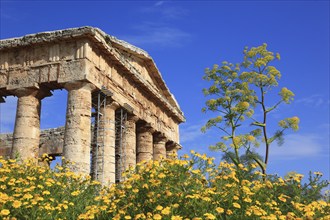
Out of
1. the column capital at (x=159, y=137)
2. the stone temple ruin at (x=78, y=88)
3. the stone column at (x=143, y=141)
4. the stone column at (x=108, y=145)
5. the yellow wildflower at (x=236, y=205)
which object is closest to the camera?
the yellow wildflower at (x=236, y=205)

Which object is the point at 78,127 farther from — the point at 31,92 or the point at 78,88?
the point at 31,92

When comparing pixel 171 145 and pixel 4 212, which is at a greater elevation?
pixel 171 145

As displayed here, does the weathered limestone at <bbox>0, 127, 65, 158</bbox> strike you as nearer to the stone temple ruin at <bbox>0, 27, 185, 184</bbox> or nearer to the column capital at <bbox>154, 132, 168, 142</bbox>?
the column capital at <bbox>154, 132, 168, 142</bbox>

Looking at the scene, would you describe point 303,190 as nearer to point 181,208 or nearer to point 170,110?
point 181,208

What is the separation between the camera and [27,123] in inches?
672

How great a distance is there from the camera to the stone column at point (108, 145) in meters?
18.1

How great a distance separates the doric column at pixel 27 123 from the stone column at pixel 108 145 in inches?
110

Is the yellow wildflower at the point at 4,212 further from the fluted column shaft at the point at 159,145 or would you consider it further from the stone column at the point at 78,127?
the fluted column shaft at the point at 159,145

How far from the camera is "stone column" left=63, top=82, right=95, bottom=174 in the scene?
15805mm

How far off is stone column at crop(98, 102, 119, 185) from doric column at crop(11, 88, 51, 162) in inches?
110

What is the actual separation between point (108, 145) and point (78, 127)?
2661 mm

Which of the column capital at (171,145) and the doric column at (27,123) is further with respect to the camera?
the column capital at (171,145)

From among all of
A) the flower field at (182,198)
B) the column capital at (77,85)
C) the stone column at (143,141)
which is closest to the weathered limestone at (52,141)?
the stone column at (143,141)

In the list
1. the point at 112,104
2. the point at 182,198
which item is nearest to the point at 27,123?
the point at 112,104
